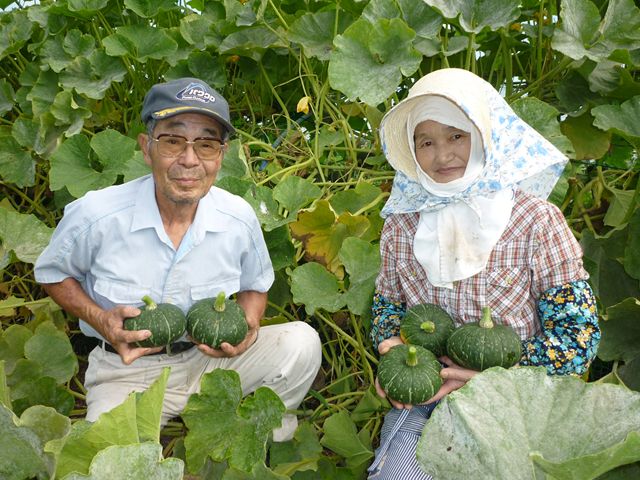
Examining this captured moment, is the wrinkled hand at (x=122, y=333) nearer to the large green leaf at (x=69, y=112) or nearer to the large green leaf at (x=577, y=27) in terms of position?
the large green leaf at (x=69, y=112)

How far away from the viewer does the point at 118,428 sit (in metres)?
1.27

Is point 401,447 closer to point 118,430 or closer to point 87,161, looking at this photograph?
point 118,430

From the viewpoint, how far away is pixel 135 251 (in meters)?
2.05

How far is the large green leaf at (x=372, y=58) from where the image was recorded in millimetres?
2428

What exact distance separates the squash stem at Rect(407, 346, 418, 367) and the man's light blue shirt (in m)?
0.66

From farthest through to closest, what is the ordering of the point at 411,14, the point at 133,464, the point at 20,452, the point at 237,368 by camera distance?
1. the point at 411,14
2. the point at 237,368
3. the point at 20,452
4. the point at 133,464

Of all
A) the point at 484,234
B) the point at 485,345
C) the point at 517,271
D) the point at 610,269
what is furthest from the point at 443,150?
the point at 610,269

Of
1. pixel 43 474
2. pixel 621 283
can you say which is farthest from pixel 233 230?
pixel 621 283

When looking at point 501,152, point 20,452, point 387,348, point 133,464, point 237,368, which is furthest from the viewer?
point 237,368

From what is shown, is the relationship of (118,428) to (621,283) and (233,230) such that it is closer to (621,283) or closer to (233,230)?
(233,230)

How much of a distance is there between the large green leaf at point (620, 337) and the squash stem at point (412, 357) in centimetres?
81

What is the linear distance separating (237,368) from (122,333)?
0.46 metres

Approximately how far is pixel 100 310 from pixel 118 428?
0.81 metres

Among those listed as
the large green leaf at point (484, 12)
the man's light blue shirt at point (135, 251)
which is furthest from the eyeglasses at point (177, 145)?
the large green leaf at point (484, 12)
